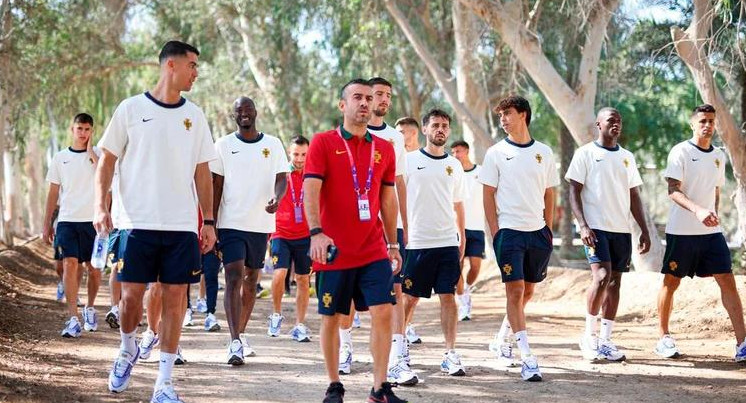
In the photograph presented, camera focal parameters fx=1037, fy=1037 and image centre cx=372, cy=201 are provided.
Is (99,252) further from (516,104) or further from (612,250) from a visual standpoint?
(612,250)

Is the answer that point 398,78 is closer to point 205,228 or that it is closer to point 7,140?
point 7,140

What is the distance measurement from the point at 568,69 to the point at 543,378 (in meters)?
16.5

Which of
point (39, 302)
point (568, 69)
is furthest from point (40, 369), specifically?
point (568, 69)

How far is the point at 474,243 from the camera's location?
1358 cm

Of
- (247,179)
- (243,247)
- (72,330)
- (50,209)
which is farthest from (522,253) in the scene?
(50,209)

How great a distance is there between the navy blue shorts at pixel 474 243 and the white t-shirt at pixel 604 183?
4.03 metres

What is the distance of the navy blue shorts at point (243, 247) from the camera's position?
9.42 metres

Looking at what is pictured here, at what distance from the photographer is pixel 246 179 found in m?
9.66

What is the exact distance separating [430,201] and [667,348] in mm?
2715

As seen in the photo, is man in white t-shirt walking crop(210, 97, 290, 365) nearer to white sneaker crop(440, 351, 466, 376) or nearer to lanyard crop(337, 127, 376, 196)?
white sneaker crop(440, 351, 466, 376)

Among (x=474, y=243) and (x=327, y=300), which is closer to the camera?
(x=327, y=300)

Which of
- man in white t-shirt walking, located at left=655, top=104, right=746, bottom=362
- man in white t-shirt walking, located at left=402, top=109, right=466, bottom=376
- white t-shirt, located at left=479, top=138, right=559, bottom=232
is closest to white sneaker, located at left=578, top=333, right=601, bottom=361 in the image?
man in white t-shirt walking, located at left=655, top=104, right=746, bottom=362

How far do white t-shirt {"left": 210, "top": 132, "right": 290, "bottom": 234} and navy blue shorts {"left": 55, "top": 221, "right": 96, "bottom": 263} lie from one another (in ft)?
8.14

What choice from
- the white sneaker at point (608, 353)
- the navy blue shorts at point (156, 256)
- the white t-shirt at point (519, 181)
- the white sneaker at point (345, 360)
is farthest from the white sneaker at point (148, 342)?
the white sneaker at point (608, 353)
